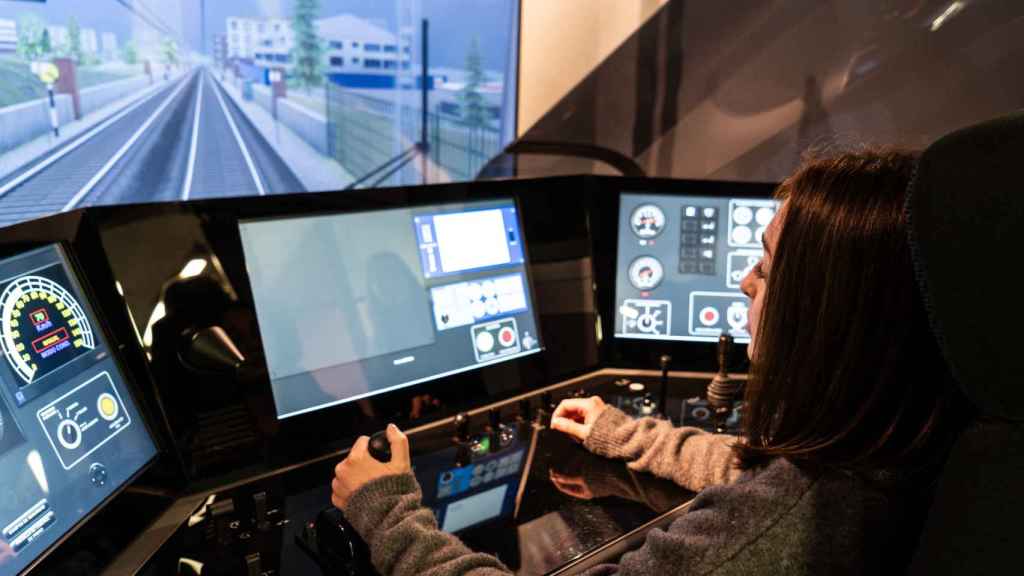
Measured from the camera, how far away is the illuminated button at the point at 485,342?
57.9 inches

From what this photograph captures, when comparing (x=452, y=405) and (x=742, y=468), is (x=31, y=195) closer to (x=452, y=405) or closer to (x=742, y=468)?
(x=452, y=405)

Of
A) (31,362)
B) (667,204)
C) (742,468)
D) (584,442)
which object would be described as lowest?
(584,442)

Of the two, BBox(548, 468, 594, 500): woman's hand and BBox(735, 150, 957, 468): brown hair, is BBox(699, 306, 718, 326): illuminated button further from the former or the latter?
BBox(735, 150, 957, 468): brown hair

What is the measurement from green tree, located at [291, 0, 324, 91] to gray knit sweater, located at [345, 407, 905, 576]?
1.68m

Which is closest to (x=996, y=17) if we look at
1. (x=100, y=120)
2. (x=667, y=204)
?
(x=667, y=204)

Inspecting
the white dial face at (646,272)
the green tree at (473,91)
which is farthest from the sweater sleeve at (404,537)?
the green tree at (473,91)

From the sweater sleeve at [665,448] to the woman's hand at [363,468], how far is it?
403mm

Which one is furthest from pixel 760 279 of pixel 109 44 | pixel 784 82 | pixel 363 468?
pixel 109 44

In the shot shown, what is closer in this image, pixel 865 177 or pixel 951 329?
pixel 951 329

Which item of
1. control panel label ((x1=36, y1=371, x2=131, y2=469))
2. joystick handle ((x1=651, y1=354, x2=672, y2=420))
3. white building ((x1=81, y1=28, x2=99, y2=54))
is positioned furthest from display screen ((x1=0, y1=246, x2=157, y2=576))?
white building ((x1=81, y1=28, x2=99, y2=54))

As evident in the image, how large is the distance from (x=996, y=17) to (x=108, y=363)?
2205 millimetres

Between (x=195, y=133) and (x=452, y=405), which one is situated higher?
(x=195, y=133)

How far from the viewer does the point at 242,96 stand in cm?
225

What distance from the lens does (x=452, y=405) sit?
56.4 inches
